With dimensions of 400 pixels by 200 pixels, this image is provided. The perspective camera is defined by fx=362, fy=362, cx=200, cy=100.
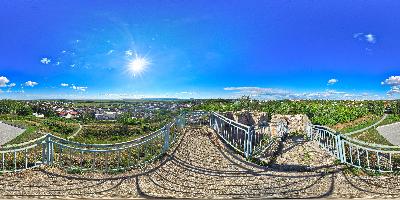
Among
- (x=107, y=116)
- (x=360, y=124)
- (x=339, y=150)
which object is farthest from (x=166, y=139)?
(x=360, y=124)

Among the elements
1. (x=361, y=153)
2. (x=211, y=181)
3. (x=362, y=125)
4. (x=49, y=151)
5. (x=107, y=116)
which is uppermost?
(x=107, y=116)

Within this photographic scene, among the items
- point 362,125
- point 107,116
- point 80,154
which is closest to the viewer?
point 80,154

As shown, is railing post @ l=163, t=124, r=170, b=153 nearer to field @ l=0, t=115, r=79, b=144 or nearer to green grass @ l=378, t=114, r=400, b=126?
field @ l=0, t=115, r=79, b=144

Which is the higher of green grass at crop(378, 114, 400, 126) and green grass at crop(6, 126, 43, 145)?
green grass at crop(378, 114, 400, 126)

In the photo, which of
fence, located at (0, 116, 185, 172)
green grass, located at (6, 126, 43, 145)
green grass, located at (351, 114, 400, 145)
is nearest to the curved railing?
green grass, located at (351, 114, 400, 145)

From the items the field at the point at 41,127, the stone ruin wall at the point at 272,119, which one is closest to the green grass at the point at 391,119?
the stone ruin wall at the point at 272,119

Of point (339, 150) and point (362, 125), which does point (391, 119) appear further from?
point (339, 150)

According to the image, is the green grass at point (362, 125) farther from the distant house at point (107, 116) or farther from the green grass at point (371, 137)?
the distant house at point (107, 116)
